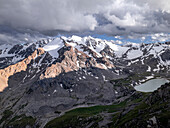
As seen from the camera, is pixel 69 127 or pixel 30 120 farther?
pixel 30 120

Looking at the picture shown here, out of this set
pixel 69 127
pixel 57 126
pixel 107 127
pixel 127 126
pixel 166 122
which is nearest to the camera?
pixel 166 122

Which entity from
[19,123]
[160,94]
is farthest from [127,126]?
[19,123]

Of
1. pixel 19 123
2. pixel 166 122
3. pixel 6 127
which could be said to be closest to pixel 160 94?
pixel 166 122

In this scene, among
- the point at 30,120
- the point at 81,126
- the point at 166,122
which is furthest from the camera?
the point at 30,120

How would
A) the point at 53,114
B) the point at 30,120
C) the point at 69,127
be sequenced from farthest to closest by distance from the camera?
the point at 53,114 < the point at 30,120 < the point at 69,127

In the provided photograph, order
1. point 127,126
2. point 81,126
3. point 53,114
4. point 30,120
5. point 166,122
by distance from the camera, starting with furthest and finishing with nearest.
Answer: point 53,114, point 30,120, point 81,126, point 127,126, point 166,122

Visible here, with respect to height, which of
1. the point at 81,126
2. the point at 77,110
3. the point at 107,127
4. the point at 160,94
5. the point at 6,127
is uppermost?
the point at 160,94

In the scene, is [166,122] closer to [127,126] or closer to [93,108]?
[127,126]

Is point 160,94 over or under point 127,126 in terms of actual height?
over

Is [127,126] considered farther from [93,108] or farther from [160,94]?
[93,108]
